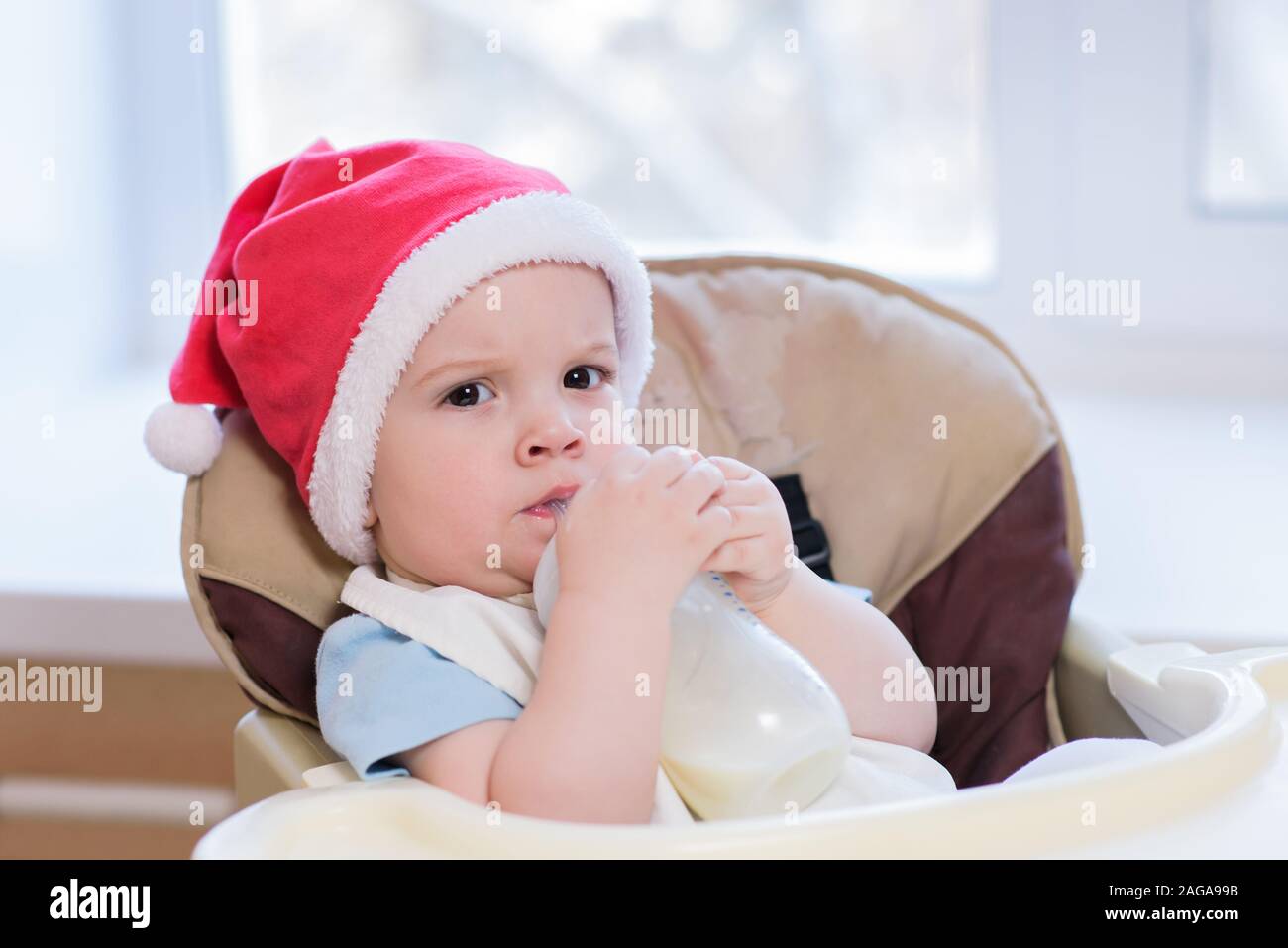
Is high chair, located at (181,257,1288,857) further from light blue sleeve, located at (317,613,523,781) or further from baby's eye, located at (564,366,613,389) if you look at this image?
baby's eye, located at (564,366,613,389)

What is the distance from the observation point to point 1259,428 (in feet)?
5.00

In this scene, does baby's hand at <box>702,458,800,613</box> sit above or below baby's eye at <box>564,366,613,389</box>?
below

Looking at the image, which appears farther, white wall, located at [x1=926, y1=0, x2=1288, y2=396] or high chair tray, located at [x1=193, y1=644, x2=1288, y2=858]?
white wall, located at [x1=926, y1=0, x2=1288, y2=396]

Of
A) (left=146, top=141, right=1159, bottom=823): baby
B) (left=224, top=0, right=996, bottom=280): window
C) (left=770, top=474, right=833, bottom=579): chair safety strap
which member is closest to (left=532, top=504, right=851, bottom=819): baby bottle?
(left=146, top=141, right=1159, bottom=823): baby

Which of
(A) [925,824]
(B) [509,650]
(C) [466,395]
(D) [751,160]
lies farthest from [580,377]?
(D) [751,160]

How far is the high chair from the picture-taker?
920mm

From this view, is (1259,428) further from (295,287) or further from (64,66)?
(64,66)

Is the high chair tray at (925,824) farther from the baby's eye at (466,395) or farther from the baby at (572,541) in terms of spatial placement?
the baby's eye at (466,395)

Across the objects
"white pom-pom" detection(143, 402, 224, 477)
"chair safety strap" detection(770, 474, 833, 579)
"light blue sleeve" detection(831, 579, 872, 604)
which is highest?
"white pom-pom" detection(143, 402, 224, 477)
